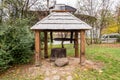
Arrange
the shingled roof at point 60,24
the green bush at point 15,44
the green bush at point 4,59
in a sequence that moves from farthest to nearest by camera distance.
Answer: the shingled roof at point 60,24
the green bush at point 15,44
the green bush at point 4,59

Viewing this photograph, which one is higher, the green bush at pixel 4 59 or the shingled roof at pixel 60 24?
the shingled roof at pixel 60 24

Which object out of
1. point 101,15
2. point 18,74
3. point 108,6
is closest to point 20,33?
point 18,74

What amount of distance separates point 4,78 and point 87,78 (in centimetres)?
244

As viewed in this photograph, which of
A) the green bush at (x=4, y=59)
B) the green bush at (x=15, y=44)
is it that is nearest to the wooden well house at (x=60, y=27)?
the green bush at (x=15, y=44)

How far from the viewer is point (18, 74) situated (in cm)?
598

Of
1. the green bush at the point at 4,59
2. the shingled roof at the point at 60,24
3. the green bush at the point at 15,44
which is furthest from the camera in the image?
the shingled roof at the point at 60,24

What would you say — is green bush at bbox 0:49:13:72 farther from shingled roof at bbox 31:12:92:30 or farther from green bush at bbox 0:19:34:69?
shingled roof at bbox 31:12:92:30

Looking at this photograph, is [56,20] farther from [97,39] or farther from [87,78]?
[97,39]

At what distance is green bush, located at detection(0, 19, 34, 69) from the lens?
6109 mm

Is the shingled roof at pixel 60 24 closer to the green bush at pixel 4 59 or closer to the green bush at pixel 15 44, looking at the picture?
the green bush at pixel 15 44

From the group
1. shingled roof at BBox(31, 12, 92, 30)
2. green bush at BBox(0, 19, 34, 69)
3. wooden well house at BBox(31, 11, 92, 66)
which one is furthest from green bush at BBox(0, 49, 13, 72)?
shingled roof at BBox(31, 12, 92, 30)

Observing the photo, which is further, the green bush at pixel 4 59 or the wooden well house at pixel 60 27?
the wooden well house at pixel 60 27

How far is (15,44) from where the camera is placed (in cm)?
657

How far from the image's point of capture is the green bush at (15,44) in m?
6.11
